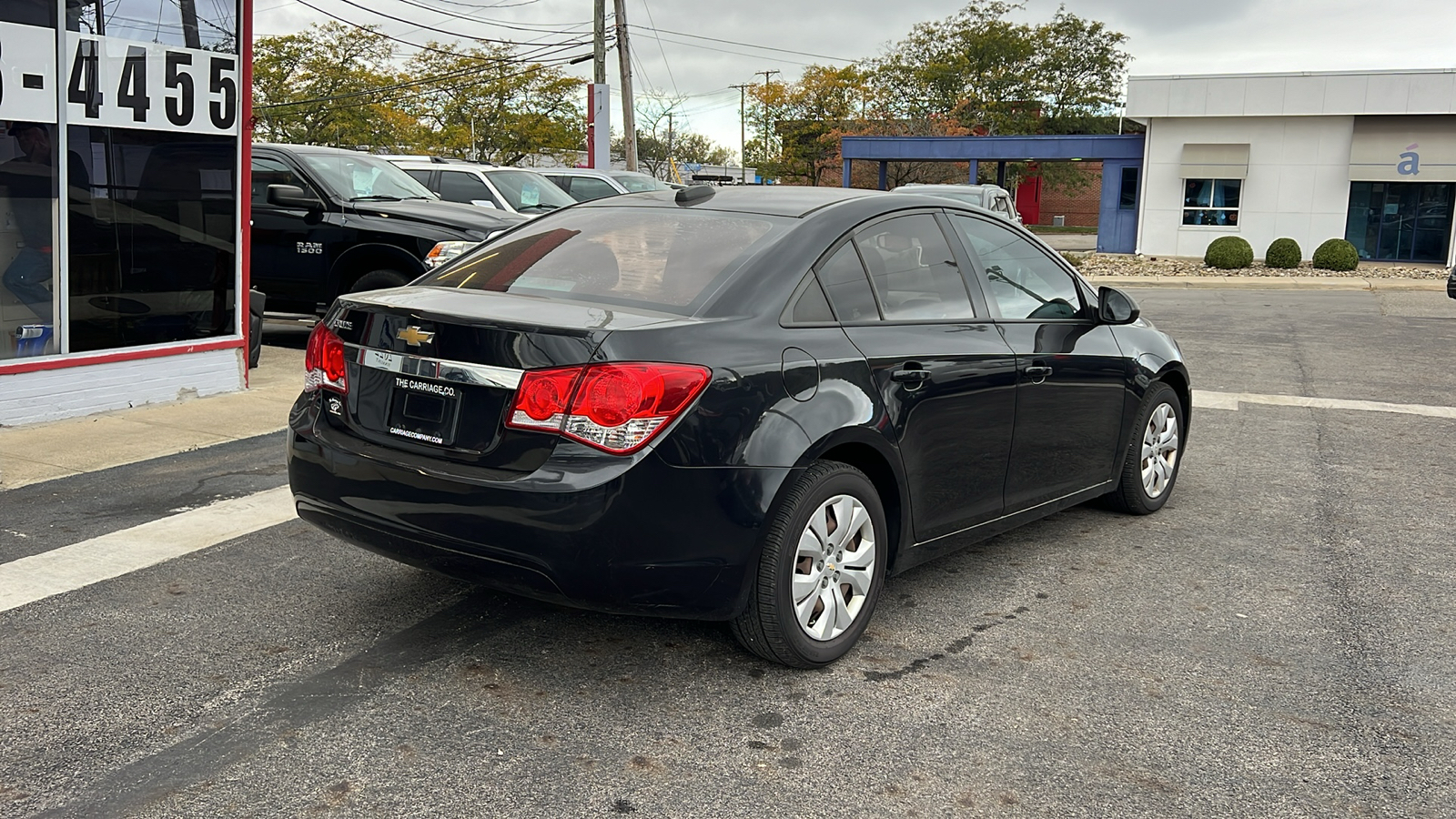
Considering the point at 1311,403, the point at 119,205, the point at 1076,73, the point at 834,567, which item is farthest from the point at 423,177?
the point at 1076,73

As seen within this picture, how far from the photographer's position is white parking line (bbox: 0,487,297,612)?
4723 mm

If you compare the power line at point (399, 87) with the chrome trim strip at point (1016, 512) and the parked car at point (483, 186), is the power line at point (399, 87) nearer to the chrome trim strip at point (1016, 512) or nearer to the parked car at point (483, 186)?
the parked car at point (483, 186)

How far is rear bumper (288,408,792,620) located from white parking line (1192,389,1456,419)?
695 cm

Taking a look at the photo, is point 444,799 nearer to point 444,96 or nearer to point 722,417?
point 722,417

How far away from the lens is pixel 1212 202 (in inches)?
1435

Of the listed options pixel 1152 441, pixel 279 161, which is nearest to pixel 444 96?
pixel 279 161

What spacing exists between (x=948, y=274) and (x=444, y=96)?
55466 millimetres

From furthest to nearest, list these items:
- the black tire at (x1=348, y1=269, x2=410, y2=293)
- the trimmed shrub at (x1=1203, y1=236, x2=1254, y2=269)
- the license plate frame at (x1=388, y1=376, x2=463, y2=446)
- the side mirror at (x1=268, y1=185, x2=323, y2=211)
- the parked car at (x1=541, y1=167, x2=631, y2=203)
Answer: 1. the trimmed shrub at (x1=1203, y1=236, x2=1254, y2=269)
2. the parked car at (x1=541, y1=167, x2=631, y2=203)
3. the black tire at (x1=348, y1=269, x2=410, y2=293)
4. the side mirror at (x1=268, y1=185, x2=323, y2=211)
5. the license plate frame at (x1=388, y1=376, x2=463, y2=446)

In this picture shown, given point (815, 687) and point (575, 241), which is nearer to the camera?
point (815, 687)

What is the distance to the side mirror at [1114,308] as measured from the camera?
5.52 m

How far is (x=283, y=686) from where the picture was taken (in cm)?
381

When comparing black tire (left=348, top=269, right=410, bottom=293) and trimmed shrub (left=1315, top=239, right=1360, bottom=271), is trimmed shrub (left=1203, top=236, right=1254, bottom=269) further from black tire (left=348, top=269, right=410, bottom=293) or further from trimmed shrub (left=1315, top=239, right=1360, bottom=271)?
black tire (left=348, top=269, right=410, bottom=293)

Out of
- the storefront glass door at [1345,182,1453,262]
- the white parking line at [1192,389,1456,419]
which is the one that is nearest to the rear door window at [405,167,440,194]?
the white parking line at [1192,389,1456,419]

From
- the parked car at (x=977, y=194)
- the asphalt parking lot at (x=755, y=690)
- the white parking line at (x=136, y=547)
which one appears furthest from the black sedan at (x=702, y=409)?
the parked car at (x=977, y=194)
